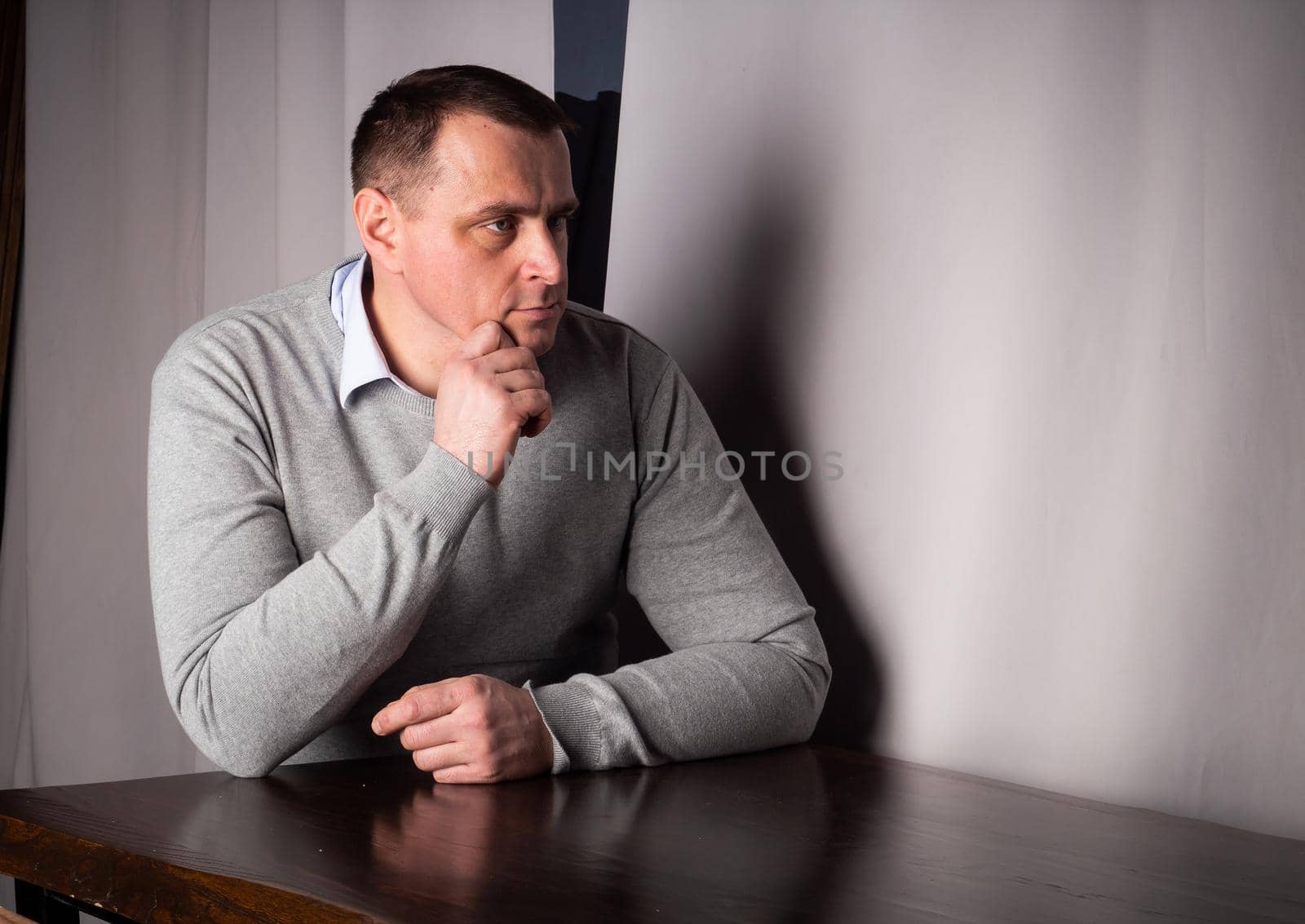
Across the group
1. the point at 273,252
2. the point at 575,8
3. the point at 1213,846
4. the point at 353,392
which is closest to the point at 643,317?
the point at 575,8

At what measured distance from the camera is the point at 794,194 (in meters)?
1.68

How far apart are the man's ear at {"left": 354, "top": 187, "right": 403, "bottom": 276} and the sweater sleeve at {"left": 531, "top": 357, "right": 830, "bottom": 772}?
37 centimetres

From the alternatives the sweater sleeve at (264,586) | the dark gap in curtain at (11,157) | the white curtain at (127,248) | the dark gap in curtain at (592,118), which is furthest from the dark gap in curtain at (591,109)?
the dark gap in curtain at (11,157)

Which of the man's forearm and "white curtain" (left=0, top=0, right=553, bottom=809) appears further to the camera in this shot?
"white curtain" (left=0, top=0, right=553, bottom=809)

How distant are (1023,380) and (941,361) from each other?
121 millimetres

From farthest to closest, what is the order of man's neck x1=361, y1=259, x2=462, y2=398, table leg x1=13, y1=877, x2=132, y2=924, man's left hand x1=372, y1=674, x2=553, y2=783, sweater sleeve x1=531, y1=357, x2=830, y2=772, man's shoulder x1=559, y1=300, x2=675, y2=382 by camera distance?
man's shoulder x1=559, y1=300, x2=675, y2=382 → man's neck x1=361, y1=259, x2=462, y2=398 → sweater sleeve x1=531, y1=357, x2=830, y2=772 → man's left hand x1=372, y1=674, x2=553, y2=783 → table leg x1=13, y1=877, x2=132, y2=924

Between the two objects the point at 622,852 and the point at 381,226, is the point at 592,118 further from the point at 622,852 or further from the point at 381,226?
the point at 622,852

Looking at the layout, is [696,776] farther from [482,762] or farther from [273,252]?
[273,252]

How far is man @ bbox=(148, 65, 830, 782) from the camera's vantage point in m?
1.14

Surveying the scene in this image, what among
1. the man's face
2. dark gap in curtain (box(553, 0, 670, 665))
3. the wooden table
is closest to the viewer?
the wooden table

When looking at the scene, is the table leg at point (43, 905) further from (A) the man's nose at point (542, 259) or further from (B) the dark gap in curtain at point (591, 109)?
(B) the dark gap in curtain at point (591, 109)

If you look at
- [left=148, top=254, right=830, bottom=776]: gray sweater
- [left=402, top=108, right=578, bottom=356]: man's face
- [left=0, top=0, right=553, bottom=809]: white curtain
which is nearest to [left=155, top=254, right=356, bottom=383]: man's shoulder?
[left=148, top=254, right=830, bottom=776]: gray sweater

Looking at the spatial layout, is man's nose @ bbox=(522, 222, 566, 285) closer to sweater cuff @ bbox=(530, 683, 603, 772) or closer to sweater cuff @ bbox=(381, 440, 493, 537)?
sweater cuff @ bbox=(381, 440, 493, 537)

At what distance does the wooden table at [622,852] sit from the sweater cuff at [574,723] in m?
0.02
